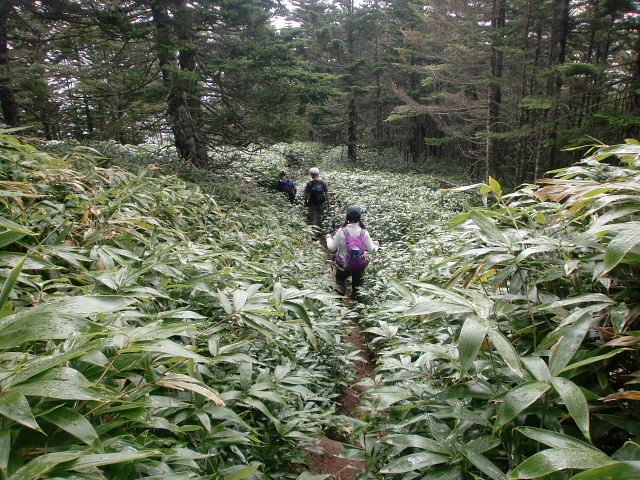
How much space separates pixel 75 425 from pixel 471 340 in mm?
1168

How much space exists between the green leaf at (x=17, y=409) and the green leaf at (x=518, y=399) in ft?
4.03

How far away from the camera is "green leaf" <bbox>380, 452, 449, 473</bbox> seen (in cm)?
126

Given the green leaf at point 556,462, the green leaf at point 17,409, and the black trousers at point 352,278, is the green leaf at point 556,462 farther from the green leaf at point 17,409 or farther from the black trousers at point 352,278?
the black trousers at point 352,278

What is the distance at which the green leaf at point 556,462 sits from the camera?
2.69ft

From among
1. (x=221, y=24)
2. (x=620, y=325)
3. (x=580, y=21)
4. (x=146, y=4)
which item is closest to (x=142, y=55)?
(x=146, y=4)

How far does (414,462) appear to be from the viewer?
4.28ft

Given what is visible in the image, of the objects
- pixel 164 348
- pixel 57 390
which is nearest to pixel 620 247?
pixel 164 348

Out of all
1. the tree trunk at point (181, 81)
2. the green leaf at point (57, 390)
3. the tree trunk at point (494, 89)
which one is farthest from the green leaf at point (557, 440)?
the tree trunk at point (494, 89)

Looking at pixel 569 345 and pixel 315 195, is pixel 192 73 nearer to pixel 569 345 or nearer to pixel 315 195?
pixel 315 195

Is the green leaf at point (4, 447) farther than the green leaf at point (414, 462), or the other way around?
the green leaf at point (414, 462)

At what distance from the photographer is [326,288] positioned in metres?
4.55

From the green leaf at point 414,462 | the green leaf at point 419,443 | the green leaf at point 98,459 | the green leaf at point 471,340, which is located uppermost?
the green leaf at point 471,340

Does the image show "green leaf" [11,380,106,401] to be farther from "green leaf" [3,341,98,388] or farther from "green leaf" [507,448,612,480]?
"green leaf" [507,448,612,480]

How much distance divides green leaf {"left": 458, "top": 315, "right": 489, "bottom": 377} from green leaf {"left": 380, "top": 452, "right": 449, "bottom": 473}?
53 centimetres
